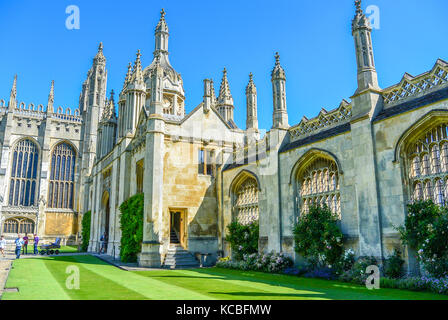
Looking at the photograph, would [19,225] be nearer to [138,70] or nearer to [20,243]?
[20,243]

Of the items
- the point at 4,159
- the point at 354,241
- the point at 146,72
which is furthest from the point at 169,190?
the point at 4,159

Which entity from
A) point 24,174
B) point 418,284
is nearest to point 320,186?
point 418,284

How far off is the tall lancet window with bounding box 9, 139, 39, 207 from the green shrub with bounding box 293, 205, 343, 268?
4991 centimetres

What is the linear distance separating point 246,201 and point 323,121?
6543 mm

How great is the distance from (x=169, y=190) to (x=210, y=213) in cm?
294

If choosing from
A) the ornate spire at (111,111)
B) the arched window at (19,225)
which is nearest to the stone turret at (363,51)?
the ornate spire at (111,111)

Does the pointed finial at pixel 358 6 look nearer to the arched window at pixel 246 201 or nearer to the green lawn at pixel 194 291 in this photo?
the arched window at pixel 246 201

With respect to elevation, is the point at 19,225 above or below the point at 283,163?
→ below

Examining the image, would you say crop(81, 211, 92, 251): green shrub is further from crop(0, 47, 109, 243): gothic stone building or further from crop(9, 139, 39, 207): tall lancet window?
crop(9, 139, 39, 207): tall lancet window

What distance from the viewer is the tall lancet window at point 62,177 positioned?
181 feet

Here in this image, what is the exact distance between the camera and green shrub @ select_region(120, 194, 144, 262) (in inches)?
781

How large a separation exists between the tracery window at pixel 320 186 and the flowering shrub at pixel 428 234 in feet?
11.2

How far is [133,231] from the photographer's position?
20578 mm
